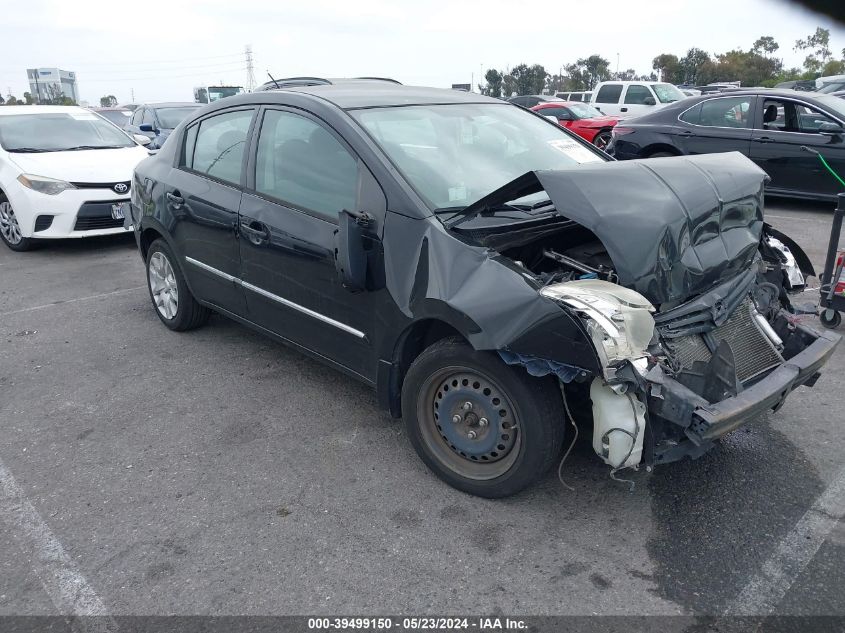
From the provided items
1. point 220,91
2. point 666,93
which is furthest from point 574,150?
point 220,91

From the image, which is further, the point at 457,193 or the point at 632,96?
the point at 632,96

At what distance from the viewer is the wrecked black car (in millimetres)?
2688

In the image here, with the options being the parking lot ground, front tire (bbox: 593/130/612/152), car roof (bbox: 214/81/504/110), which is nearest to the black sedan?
the parking lot ground

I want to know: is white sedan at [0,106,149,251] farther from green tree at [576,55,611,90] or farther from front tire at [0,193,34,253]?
green tree at [576,55,611,90]

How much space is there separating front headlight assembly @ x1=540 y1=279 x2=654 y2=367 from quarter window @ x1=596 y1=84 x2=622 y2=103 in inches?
683

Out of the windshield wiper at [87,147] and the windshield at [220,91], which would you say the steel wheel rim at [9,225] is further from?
the windshield at [220,91]

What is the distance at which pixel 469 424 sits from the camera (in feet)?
10.0

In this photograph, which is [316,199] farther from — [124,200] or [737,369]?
[124,200]

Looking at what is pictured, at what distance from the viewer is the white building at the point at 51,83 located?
77.4m

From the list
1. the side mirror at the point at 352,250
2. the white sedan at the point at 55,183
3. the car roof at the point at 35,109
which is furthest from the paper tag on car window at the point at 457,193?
the car roof at the point at 35,109

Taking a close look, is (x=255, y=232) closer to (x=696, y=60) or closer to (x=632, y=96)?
(x=696, y=60)

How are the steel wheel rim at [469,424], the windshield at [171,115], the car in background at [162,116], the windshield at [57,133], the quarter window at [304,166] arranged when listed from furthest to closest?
1. the windshield at [171,115]
2. the car in background at [162,116]
3. the windshield at [57,133]
4. the quarter window at [304,166]
5. the steel wheel rim at [469,424]

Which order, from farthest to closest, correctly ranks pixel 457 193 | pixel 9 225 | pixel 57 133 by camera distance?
pixel 57 133 < pixel 9 225 < pixel 457 193

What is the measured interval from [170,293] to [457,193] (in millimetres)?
2678
